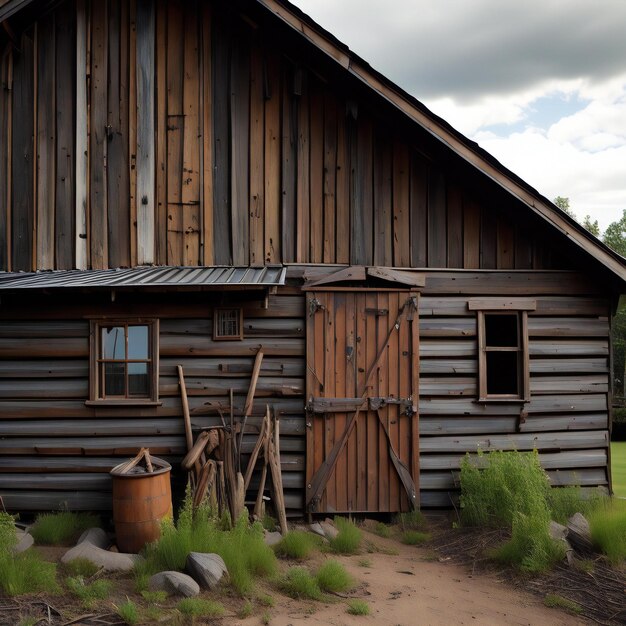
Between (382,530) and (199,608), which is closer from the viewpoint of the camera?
(199,608)

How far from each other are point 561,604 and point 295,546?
2889 millimetres

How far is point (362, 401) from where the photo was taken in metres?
9.04

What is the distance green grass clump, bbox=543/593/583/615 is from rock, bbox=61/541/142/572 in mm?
4313

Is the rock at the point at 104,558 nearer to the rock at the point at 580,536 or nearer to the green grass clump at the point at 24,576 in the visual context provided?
the green grass clump at the point at 24,576

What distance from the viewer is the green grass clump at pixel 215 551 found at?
6.29 metres

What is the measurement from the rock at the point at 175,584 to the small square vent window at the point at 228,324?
140 inches

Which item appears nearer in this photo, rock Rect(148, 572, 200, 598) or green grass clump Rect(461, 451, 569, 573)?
rock Rect(148, 572, 200, 598)

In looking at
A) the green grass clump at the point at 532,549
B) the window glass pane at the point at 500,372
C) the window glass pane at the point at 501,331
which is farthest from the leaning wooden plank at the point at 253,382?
the window glass pane at the point at 500,372

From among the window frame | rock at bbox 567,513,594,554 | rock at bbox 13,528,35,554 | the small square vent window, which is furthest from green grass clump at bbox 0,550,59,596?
rock at bbox 567,513,594,554

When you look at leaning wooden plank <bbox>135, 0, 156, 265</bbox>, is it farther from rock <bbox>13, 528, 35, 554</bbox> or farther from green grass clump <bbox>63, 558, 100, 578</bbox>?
→ green grass clump <bbox>63, 558, 100, 578</bbox>

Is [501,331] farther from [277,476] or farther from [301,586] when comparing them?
[301,586]

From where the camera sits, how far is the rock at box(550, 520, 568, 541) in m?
7.43

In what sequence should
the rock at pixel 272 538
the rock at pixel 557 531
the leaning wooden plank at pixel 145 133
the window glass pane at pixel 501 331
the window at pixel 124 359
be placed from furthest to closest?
the window glass pane at pixel 501 331
the leaning wooden plank at pixel 145 133
the window at pixel 124 359
the rock at pixel 272 538
the rock at pixel 557 531

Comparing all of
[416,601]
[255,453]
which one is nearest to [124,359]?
[255,453]
